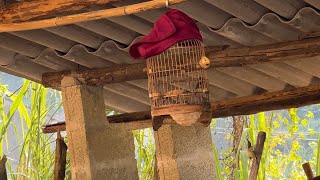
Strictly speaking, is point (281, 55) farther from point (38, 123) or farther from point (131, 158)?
point (38, 123)

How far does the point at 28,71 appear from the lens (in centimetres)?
589

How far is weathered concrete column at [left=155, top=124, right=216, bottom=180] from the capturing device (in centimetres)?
569

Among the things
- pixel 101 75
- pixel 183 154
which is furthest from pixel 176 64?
pixel 183 154

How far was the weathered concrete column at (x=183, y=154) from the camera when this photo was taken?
5.69 m

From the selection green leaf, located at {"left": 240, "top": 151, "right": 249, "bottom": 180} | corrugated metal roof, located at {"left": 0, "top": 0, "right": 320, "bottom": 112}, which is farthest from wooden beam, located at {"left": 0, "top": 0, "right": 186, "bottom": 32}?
green leaf, located at {"left": 240, "top": 151, "right": 249, "bottom": 180}

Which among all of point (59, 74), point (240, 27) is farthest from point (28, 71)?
point (240, 27)

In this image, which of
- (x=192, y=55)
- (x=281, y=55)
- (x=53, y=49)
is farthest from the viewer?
(x=53, y=49)

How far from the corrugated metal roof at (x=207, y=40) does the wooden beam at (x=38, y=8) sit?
30cm

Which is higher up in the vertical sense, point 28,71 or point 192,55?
point 28,71

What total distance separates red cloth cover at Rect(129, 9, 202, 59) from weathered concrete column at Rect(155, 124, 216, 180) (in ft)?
5.88

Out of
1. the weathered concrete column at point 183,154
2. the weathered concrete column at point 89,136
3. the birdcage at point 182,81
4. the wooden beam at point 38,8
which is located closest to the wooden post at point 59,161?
the weathered concrete column at point 89,136

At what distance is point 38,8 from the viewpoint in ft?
15.3

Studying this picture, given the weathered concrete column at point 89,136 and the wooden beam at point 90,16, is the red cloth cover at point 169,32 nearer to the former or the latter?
the wooden beam at point 90,16

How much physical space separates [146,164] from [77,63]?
2.32m
